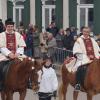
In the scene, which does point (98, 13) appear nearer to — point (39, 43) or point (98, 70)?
point (39, 43)

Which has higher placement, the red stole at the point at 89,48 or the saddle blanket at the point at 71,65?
the red stole at the point at 89,48

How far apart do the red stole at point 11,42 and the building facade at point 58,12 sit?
14.6m

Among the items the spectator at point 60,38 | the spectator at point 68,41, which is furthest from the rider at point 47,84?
the spectator at point 60,38

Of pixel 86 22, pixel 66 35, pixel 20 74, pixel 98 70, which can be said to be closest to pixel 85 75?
pixel 98 70

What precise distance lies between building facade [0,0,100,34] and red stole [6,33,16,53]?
1464cm

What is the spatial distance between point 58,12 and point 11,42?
60.9 feet

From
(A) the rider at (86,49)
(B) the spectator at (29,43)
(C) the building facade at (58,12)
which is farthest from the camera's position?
(C) the building facade at (58,12)

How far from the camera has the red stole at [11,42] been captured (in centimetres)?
1639

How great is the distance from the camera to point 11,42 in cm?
1642

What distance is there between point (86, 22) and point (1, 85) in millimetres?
17069

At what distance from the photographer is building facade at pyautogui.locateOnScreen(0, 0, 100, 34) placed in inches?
1280

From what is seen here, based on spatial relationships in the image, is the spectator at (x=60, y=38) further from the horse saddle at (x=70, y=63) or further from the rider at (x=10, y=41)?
the rider at (x=10, y=41)

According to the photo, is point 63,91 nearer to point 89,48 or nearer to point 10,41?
point 89,48

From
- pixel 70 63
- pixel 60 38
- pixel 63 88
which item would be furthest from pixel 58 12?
pixel 70 63
